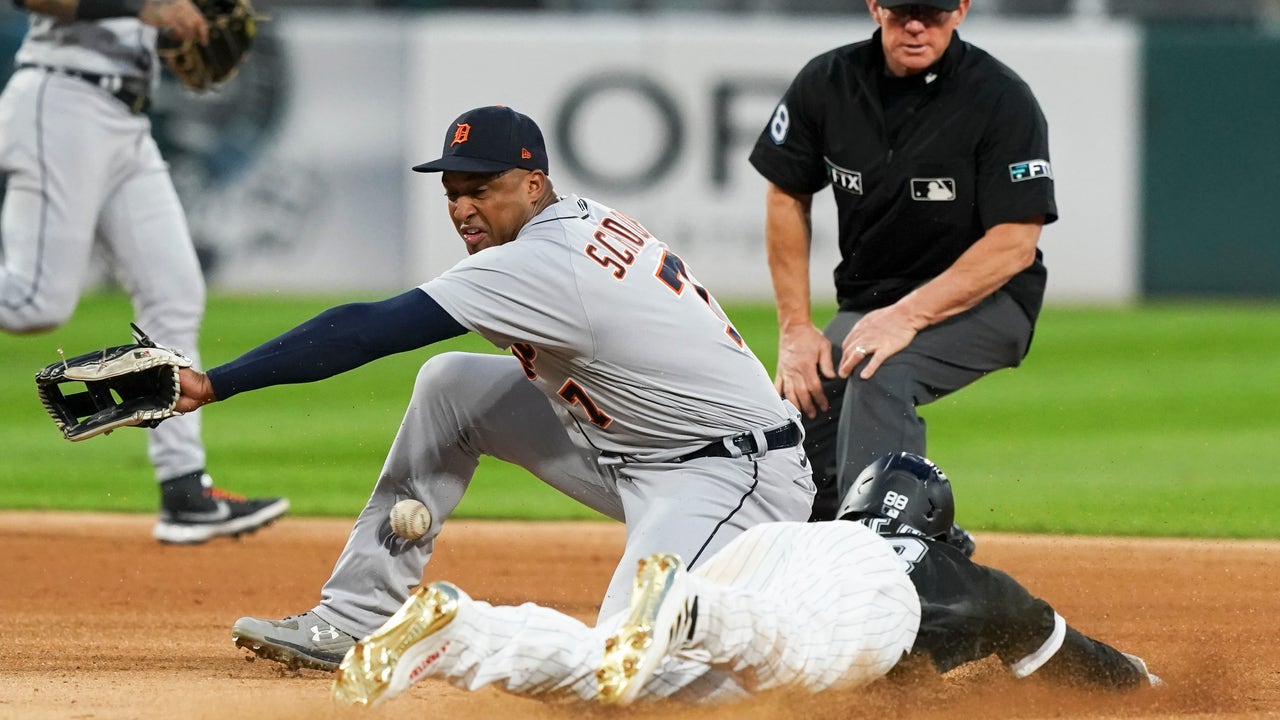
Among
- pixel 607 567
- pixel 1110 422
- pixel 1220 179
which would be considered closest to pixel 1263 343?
pixel 1220 179

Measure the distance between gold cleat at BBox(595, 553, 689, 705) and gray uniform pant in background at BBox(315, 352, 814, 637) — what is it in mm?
981

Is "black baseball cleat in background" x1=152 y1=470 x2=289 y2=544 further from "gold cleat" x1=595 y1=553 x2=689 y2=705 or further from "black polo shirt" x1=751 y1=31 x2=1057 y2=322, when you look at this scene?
"gold cleat" x1=595 y1=553 x2=689 y2=705

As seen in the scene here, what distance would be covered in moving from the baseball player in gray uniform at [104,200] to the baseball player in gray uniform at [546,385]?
1951mm

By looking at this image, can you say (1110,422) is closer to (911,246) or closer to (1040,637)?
(911,246)

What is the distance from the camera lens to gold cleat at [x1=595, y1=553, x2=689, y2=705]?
279 centimetres

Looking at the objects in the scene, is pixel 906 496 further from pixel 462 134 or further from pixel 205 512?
pixel 205 512

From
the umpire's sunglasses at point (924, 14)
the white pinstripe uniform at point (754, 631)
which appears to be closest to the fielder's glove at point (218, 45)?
the umpire's sunglasses at point (924, 14)

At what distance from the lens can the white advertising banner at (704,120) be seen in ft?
46.0

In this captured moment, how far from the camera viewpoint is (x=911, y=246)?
184 inches

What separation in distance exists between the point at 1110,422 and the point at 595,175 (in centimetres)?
622

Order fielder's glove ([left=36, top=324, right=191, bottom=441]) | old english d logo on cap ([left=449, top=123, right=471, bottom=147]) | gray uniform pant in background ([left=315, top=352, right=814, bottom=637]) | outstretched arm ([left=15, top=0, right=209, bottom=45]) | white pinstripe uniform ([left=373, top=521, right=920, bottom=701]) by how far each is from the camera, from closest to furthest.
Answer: white pinstripe uniform ([left=373, top=521, right=920, bottom=701]), fielder's glove ([left=36, top=324, right=191, bottom=441]), old english d logo on cap ([left=449, top=123, right=471, bottom=147]), gray uniform pant in background ([left=315, top=352, right=814, bottom=637]), outstretched arm ([left=15, top=0, right=209, bottom=45])

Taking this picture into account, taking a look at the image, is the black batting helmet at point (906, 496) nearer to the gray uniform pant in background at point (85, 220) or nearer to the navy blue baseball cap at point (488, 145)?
the navy blue baseball cap at point (488, 145)

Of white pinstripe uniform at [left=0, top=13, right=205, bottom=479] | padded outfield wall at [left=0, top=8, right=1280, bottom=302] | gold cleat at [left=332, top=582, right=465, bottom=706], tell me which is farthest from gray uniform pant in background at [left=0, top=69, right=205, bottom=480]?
padded outfield wall at [left=0, top=8, right=1280, bottom=302]

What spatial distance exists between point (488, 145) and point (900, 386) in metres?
1.36
